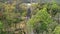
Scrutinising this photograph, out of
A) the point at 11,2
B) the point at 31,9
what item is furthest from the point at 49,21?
the point at 11,2

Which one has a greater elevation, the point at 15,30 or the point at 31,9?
the point at 31,9

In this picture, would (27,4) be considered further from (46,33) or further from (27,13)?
(46,33)

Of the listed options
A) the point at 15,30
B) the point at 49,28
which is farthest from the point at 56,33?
the point at 15,30

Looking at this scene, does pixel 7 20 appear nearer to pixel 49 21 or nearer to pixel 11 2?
pixel 11 2

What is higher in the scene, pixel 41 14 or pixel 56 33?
pixel 41 14

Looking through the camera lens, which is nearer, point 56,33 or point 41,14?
point 56,33

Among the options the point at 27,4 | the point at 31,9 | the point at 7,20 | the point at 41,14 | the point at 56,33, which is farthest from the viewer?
the point at 27,4

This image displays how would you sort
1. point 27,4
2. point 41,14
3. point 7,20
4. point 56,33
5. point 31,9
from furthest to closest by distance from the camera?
point 27,4
point 31,9
point 7,20
point 41,14
point 56,33

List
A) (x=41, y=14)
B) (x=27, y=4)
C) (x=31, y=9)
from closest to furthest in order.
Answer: (x=41, y=14), (x=31, y=9), (x=27, y=4)

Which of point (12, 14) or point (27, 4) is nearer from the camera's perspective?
point (12, 14)
